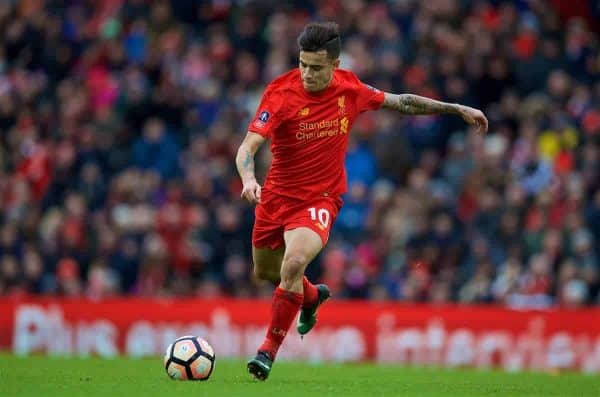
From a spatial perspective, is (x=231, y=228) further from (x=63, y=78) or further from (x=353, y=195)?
(x=63, y=78)

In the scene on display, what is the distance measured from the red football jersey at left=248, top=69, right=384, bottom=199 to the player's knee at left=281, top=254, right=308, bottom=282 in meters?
0.73

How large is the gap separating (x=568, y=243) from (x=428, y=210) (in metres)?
2.20

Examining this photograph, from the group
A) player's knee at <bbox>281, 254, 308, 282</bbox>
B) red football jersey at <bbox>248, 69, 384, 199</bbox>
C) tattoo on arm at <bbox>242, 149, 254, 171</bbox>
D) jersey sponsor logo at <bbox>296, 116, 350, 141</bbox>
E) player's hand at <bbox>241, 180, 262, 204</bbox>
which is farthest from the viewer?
jersey sponsor logo at <bbox>296, 116, 350, 141</bbox>

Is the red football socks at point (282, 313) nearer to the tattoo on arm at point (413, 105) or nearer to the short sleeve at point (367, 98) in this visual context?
the short sleeve at point (367, 98)

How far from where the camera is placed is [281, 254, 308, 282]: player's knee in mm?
10516

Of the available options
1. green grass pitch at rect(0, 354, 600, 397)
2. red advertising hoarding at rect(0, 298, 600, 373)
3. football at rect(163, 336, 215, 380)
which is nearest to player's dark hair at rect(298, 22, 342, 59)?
football at rect(163, 336, 215, 380)

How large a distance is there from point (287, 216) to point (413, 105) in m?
1.52

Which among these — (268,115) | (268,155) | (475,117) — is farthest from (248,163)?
(268,155)

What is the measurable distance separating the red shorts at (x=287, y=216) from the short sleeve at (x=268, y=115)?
0.75 m

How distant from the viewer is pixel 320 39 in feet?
34.8

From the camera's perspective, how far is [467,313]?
1738cm

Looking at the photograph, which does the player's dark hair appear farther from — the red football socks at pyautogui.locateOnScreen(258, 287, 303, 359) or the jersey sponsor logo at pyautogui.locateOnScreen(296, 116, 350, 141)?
the red football socks at pyautogui.locateOnScreen(258, 287, 303, 359)

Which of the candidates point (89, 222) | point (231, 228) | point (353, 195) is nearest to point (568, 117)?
point (353, 195)

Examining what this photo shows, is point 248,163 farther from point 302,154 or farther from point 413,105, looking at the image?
point 413,105
